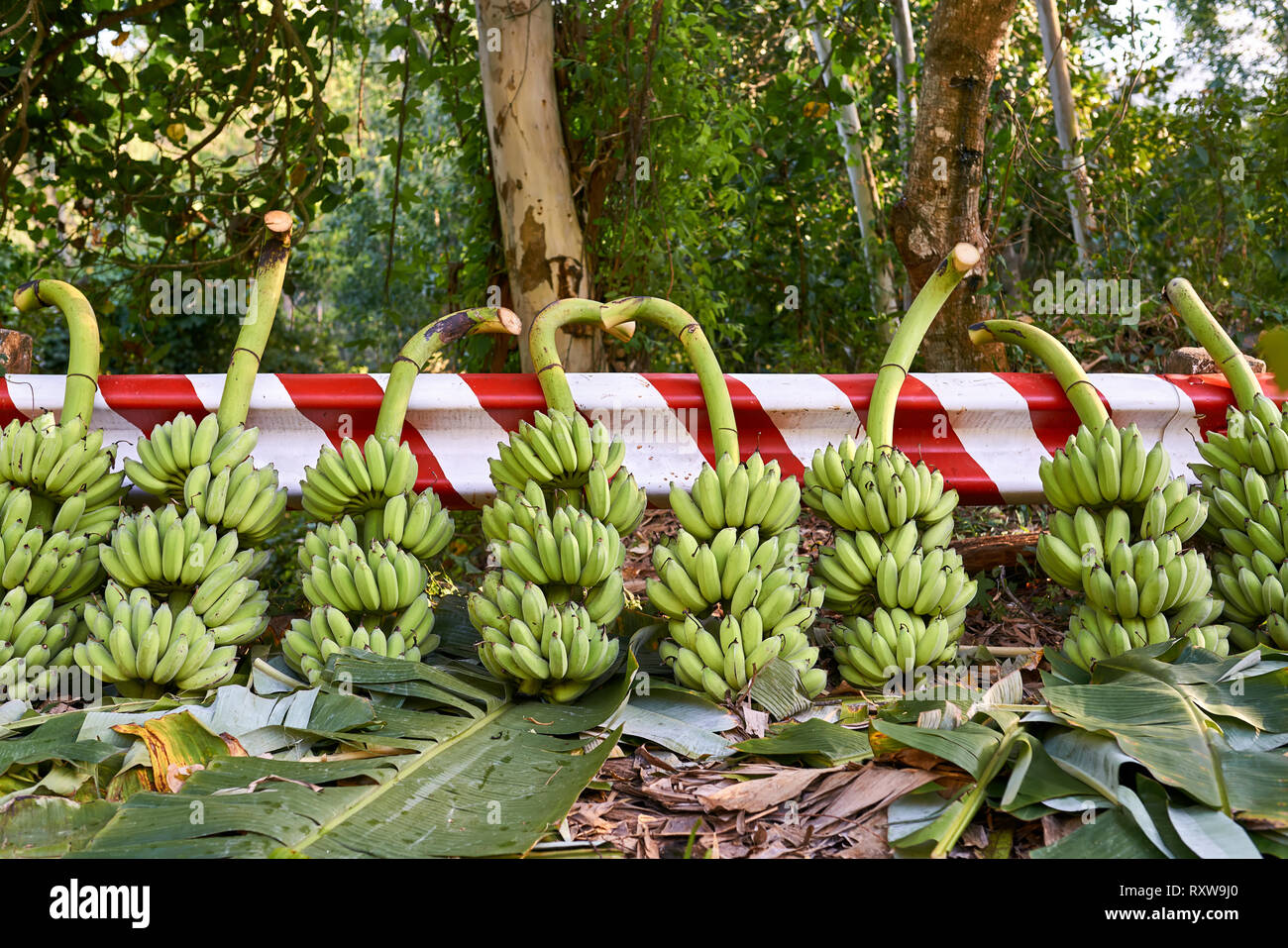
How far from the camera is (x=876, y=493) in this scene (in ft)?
6.55

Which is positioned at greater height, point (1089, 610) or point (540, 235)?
point (540, 235)

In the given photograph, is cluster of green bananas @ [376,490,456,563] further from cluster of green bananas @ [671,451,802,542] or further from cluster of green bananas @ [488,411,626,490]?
cluster of green bananas @ [671,451,802,542]

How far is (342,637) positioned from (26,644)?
0.62 m

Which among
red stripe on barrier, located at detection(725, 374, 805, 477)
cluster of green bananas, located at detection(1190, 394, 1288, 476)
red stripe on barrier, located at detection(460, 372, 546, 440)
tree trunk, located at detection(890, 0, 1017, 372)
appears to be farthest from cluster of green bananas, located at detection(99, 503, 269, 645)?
tree trunk, located at detection(890, 0, 1017, 372)

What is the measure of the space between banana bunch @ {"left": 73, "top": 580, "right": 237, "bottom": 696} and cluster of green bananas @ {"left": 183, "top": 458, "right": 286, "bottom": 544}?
0.66 ft

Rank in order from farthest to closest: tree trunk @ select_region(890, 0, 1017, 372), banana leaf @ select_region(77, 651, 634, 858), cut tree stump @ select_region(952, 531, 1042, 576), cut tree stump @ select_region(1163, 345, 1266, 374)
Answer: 1. tree trunk @ select_region(890, 0, 1017, 372)
2. cut tree stump @ select_region(952, 531, 1042, 576)
3. cut tree stump @ select_region(1163, 345, 1266, 374)
4. banana leaf @ select_region(77, 651, 634, 858)

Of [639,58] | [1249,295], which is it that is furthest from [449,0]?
[1249,295]

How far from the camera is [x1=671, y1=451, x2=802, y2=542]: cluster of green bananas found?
1.98 m

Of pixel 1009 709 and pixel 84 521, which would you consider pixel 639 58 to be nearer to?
pixel 84 521

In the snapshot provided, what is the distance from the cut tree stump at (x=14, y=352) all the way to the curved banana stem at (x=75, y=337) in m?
0.14

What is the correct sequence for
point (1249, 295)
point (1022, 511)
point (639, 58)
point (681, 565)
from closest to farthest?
point (681, 565) → point (639, 58) → point (1022, 511) → point (1249, 295)

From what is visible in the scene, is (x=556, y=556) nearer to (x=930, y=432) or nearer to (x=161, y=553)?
(x=161, y=553)

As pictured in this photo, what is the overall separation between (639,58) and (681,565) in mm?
2288
